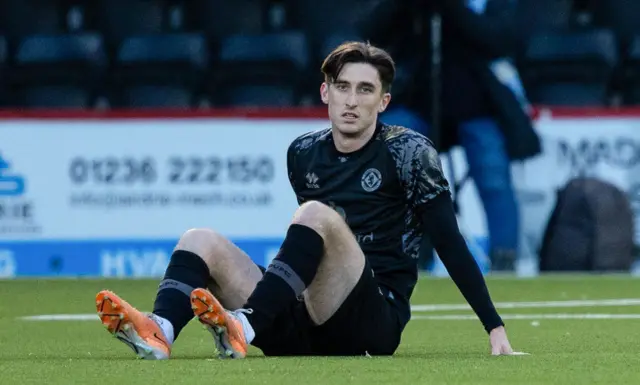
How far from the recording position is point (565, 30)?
15.3 meters

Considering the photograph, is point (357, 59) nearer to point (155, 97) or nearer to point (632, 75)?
point (155, 97)

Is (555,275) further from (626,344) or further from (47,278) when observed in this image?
(626,344)

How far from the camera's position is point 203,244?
20.3 ft

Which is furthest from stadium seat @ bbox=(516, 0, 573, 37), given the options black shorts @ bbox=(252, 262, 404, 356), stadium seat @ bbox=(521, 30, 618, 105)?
black shorts @ bbox=(252, 262, 404, 356)

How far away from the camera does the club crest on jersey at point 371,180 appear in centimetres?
629

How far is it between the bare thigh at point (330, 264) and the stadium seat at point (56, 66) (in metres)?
9.57

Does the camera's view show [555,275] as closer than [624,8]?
Yes

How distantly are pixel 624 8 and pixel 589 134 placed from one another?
2.17 m

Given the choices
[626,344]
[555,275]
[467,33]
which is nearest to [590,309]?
[626,344]

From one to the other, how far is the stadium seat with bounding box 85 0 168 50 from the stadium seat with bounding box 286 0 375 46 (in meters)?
1.36

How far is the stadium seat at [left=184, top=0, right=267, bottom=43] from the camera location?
1568 centimetres

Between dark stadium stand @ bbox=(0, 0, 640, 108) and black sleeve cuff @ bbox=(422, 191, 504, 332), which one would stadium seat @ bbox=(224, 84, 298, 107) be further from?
black sleeve cuff @ bbox=(422, 191, 504, 332)

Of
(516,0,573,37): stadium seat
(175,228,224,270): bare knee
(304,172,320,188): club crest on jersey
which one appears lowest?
(175,228,224,270): bare knee

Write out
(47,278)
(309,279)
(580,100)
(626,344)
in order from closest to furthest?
(309,279)
(626,344)
(47,278)
(580,100)
